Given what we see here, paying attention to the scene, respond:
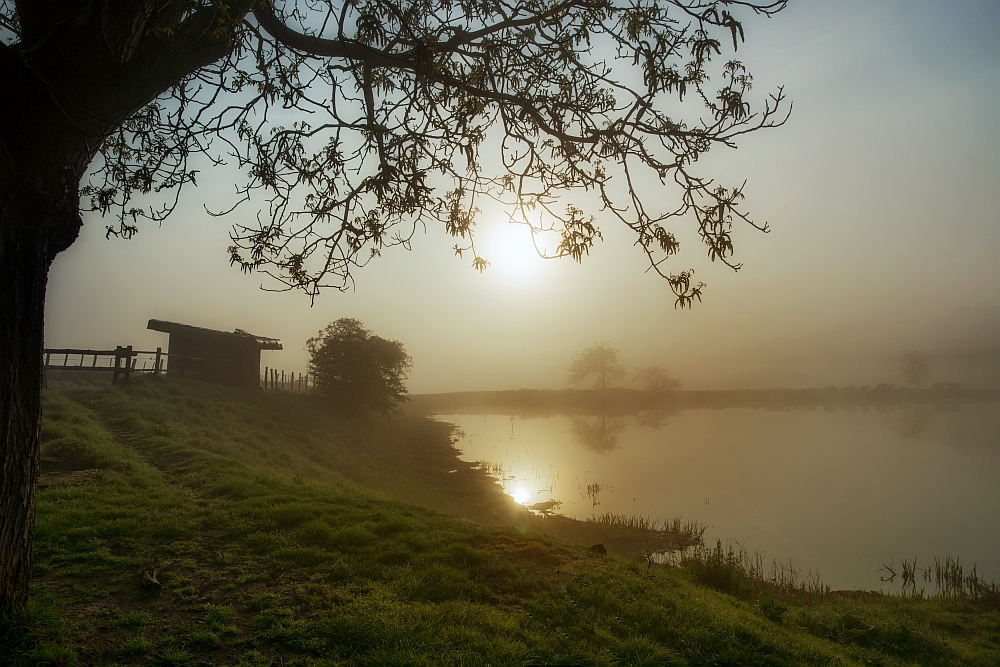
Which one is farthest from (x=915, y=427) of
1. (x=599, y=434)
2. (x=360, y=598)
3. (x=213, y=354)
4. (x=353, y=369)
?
(x=213, y=354)

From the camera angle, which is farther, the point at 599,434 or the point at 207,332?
the point at 599,434

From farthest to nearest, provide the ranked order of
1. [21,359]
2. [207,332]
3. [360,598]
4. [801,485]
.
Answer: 1. [207,332]
2. [801,485]
3. [360,598]
4. [21,359]

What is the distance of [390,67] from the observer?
5.99 meters

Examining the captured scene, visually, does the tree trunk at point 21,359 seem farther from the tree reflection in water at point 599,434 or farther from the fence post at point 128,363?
the tree reflection in water at point 599,434

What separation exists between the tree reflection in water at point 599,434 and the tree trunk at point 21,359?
2933cm

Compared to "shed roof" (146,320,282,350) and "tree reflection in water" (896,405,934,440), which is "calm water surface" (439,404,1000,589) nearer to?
"tree reflection in water" (896,405,934,440)

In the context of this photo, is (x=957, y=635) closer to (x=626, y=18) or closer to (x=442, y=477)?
(x=626, y=18)

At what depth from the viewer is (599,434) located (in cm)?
4147

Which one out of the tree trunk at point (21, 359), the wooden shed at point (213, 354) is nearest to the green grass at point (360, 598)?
the tree trunk at point (21, 359)

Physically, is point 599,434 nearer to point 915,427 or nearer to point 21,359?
point 915,427

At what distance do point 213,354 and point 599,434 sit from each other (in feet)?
93.3

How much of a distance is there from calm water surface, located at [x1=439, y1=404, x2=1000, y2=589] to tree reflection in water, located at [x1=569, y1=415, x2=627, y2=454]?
172 mm

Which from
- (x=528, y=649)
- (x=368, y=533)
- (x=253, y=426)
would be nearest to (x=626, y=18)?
(x=528, y=649)

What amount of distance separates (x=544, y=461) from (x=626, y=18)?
25.8m
